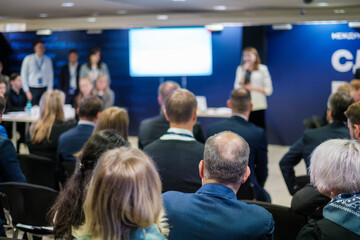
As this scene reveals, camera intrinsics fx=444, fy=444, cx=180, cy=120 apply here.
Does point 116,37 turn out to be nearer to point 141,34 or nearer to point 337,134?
point 141,34

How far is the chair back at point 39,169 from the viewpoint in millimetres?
3717

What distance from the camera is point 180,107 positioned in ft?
10.2

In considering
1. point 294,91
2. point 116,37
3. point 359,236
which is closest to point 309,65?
point 294,91

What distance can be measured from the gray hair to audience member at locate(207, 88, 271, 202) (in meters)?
1.35

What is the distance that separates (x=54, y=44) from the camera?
994cm

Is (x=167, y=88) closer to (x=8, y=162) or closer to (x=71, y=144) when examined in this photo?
(x=71, y=144)

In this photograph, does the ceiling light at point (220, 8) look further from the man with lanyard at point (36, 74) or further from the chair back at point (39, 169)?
the chair back at point (39, 169)

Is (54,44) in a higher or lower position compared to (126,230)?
higher

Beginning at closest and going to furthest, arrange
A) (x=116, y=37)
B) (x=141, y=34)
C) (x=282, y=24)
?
1. (x=282, y=24)
2. (x=141, y=34)
3. (x=116, y=37)

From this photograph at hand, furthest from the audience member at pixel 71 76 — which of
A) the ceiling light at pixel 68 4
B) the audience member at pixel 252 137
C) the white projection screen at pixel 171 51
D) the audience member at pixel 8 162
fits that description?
the audience member at pixel 8 162

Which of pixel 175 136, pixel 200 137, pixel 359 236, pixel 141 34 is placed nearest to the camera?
pixel 359 236

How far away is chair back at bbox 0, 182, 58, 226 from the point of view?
2818mm

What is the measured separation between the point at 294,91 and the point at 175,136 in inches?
230

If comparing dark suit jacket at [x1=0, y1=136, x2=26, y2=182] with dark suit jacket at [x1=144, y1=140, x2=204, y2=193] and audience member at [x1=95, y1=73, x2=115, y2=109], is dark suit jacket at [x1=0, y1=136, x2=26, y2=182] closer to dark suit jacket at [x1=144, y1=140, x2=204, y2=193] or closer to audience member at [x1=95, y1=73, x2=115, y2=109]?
dark suit jacket at [x1=144, y1=140, x2=204, y2=193]
